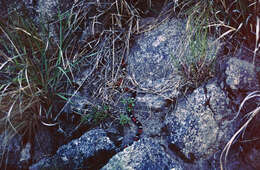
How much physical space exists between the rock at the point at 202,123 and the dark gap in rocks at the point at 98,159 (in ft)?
1.47

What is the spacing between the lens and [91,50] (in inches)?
89.2

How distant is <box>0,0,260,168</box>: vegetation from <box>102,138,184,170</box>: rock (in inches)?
11.4

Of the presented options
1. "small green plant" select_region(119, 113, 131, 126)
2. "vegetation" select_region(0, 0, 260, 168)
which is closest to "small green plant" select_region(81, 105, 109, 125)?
"vegetation" select_region(0, 0, 260, 168)

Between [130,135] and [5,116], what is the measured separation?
94 centimetres

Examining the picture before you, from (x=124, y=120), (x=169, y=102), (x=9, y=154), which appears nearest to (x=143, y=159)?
(x=124, y=120)

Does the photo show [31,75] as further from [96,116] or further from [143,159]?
[143,159]

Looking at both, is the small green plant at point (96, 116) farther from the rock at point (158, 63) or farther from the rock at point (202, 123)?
the rock at point (202, 123)

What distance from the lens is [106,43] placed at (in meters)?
2.20

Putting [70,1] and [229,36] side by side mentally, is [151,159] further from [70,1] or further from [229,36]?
[70,1]

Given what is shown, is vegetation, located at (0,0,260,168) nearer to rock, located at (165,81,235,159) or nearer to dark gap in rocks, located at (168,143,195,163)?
rock, located at (165,81,235,159)

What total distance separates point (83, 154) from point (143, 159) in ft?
1.42

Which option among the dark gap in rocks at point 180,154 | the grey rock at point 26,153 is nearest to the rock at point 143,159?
the dark gap in rocks at point 180,154

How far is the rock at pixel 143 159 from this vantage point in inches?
63.0

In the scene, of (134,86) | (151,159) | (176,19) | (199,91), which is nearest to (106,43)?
(134,86)
